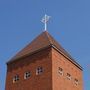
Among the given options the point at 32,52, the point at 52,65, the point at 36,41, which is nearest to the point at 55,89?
the point at 52,65

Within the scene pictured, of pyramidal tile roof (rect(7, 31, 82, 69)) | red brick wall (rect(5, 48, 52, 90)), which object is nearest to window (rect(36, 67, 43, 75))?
red brick wall (rect(5, 48, 52, 90))

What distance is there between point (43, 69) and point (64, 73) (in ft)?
10.8

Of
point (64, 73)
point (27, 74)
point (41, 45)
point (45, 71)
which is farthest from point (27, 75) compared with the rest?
point (64, 73)

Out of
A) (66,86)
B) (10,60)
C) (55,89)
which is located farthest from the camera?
(10,60)

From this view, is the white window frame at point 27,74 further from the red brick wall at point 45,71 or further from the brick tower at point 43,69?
the red brick wall at point 45,71

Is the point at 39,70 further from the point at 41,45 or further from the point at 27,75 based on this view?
the point at 41,45

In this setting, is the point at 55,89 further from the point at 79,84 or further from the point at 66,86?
the point at 79,84

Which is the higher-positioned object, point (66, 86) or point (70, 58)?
point (70, 58)

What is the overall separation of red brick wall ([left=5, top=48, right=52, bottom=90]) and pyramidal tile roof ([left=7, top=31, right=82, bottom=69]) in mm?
883

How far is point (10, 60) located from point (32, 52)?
4110 millimetres

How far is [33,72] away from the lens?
4538 centimetres

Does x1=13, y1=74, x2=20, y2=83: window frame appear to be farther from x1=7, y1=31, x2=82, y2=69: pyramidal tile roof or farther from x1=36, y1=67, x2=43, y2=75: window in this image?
x1=36, y1=67, x2=43, y2=75: window

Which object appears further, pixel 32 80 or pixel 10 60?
pixel 10 60

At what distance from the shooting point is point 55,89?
1686 inches
